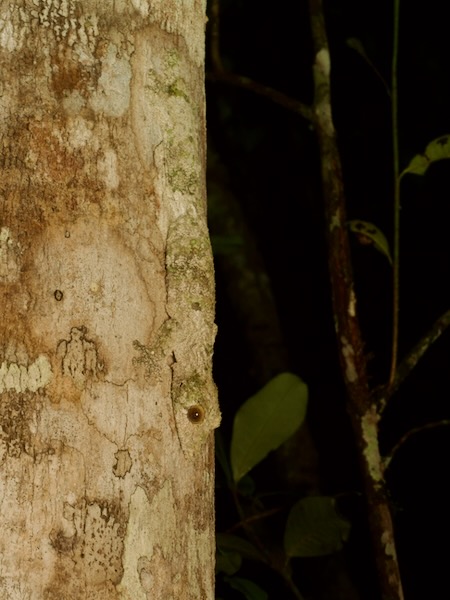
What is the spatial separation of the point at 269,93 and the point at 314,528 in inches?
30.8

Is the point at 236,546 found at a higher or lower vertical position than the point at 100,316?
lower

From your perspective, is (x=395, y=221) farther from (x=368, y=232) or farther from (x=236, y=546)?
(x=236, y=546)

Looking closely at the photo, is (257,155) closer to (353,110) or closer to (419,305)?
(353,110)

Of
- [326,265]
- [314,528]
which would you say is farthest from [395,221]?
[326,265]

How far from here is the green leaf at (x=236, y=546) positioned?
1.34m

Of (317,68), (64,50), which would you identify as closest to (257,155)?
(317,68)

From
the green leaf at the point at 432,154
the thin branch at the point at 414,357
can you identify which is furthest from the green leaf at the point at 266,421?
the green leaf at the point at 432,154

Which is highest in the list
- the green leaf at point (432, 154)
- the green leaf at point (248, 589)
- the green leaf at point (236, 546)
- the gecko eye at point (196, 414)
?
the green leaf at point (432, 154)

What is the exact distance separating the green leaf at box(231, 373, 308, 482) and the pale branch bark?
16 cm

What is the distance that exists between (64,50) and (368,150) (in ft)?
5.99

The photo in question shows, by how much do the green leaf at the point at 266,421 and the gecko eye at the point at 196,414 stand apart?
768 millimetres

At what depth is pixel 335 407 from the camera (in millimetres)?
2285

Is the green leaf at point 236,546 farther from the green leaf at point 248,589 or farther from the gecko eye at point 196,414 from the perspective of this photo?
the gecko eye at point 196,414

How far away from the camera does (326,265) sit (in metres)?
2.41
